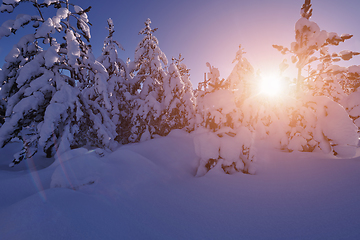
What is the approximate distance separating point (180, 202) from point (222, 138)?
203 centimetres

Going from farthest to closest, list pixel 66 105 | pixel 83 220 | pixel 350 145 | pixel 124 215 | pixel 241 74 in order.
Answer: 1. pixel 241 74
2. pixel 66 105
3. pixel 350 145
4. pixel 124 215
5. pixel 83 220

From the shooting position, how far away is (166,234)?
1857 mm

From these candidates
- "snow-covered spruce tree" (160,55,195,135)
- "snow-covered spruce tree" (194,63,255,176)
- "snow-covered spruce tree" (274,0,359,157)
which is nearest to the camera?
"snow-covered spruce tree" (274,0,359,157)

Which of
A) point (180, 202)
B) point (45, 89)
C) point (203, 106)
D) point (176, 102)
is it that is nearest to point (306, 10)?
point (203, 106)

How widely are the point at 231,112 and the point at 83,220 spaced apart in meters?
3.93

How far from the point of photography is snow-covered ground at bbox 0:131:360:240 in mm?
1717

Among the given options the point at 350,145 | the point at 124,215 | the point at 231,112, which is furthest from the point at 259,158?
the point at 124,215

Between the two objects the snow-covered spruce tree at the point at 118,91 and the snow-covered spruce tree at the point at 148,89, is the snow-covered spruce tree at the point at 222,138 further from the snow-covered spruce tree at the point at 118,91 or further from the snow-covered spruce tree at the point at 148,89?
the snow-covered spruce tree at the point at 118,91

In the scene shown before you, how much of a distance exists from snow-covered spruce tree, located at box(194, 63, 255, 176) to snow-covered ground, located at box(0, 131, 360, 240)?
1.05ft

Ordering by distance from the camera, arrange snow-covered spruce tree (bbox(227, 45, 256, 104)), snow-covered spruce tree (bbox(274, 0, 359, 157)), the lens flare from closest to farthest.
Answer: snow-covered spruce tree (bbox(274, 0, 359, 157)) → the lens flare → snow-covered spruce tree (bbox(227, 45, 256, 104))

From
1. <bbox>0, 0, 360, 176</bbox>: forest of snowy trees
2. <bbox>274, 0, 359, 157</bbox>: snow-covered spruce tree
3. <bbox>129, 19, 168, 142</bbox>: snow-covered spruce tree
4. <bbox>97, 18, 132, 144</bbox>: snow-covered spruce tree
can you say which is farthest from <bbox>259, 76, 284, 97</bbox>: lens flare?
<bbox>97, 18, 132, 144</bbox>: snow-covered spruce tree

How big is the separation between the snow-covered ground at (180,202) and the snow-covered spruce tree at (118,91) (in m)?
6.88

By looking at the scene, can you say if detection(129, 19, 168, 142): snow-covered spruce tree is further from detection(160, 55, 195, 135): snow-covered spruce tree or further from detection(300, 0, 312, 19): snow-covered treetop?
detection(300, 0, 312, 19): snow-covered treetop

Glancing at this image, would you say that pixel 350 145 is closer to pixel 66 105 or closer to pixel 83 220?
pixel 83 220
